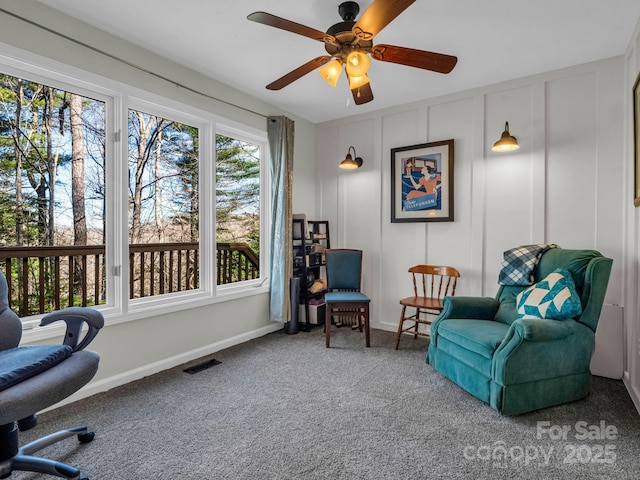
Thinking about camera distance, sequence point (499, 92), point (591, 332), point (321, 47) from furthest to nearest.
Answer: point (499, 92) < point (321, 47) < point (591, 332)

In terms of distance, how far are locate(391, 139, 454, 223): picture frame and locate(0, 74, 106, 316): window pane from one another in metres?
2.83

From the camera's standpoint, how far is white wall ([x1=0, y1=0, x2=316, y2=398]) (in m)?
2.15

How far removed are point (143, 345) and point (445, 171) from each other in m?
3.24

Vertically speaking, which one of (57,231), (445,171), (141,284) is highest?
(445,171)

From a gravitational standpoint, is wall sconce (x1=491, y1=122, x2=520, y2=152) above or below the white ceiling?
below

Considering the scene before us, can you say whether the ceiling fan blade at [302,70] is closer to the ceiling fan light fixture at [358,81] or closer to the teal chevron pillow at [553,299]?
the ceiling fan light fixture at [358,81]

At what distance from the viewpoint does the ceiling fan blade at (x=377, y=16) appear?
1.59 metres

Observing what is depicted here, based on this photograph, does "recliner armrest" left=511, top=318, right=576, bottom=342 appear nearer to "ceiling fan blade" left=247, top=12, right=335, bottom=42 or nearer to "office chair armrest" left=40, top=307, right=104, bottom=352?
"ceiling fan blade" left=247, top=12, right=335, bottom=42

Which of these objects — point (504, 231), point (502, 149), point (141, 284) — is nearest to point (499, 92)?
point (502, 149)

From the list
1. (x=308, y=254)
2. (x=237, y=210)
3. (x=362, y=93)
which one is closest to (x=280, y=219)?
(x=237, y=210)

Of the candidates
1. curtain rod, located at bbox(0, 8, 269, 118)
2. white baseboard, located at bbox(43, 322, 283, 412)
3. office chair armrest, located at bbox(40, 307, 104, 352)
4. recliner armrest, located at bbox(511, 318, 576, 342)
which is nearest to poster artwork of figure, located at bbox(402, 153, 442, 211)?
recliner armrest, located at bbox(511, 318, 576, 342)

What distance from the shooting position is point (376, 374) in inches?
107

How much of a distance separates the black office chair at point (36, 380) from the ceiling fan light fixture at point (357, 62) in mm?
1990

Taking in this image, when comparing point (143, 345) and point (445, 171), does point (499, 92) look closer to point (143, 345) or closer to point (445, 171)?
point (445, 171)
